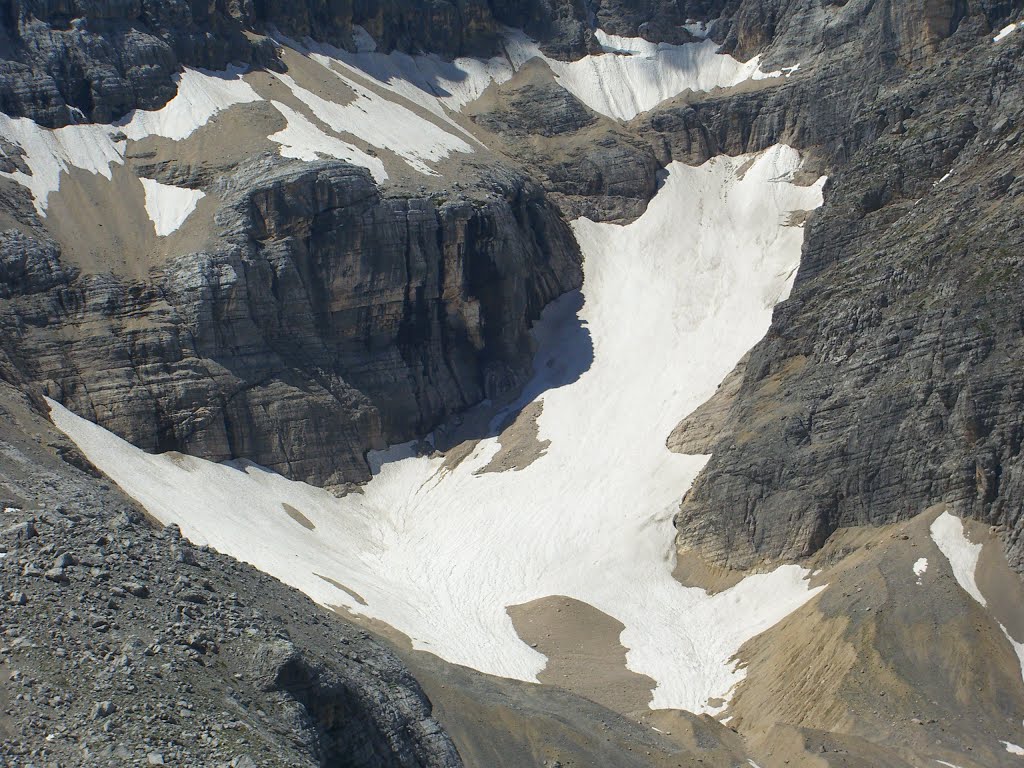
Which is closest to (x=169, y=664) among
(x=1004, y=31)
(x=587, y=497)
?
(x=587, y=497)

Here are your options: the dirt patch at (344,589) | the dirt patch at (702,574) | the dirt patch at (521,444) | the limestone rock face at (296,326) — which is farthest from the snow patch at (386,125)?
the dirt patch at (702,574)

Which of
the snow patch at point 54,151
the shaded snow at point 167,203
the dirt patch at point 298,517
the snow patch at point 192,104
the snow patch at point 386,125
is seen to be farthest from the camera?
the snow patch at point 386,125

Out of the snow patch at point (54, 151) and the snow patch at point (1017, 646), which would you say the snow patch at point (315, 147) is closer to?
the snow patch at point (54, 151)

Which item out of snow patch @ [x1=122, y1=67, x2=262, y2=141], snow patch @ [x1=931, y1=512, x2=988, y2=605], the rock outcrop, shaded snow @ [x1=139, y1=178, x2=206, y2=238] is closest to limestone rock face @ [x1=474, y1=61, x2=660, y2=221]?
snow patch @ [x1=122, y1=67, x2=262, y2=141]

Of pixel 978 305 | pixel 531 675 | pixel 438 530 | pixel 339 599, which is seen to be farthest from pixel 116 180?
pixel 978 305

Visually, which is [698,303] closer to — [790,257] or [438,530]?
[790,257]

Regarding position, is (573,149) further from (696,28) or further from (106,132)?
(106,132)

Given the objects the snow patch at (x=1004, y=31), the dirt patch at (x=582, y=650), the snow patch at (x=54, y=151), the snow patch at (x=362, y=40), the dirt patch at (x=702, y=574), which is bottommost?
the dirt patch at (x=582, y=650)
